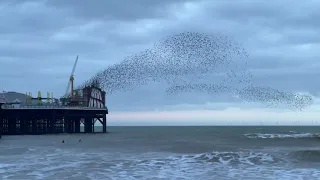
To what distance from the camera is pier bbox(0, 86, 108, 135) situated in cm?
10425

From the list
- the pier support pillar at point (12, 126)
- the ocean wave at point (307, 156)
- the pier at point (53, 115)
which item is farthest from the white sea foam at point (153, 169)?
the pier support pillar at point (12, 126)

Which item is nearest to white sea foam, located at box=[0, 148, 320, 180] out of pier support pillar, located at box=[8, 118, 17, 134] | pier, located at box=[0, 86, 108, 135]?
pier, located at box=[0, 86, 108, 135]

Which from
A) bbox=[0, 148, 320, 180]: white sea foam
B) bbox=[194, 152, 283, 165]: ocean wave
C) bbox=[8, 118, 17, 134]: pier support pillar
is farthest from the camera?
bbox=[8, 118, 17, 134]: pier support pillar

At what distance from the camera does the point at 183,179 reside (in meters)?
29.9

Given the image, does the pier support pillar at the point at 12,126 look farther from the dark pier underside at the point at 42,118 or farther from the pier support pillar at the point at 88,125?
the pier support pillar at the point at 88,125

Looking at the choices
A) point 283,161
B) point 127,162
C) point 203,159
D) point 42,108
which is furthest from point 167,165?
point 42,108

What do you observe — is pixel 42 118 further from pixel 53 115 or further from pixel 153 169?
pixel 153 169

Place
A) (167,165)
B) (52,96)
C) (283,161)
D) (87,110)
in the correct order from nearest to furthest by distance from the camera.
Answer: (167,165) → (283,161) → (87,110) → (52,96)

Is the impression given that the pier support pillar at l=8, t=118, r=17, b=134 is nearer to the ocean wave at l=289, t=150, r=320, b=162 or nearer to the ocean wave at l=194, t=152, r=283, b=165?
the ocean wave at l=194, t=152, r=283, b=165

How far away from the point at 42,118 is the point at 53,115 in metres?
5.54

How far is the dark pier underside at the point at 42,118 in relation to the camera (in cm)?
10481

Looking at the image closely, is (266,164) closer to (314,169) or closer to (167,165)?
(314,169)

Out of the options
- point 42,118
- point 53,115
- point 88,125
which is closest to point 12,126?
point 42,118

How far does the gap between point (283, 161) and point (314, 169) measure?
645 cm
